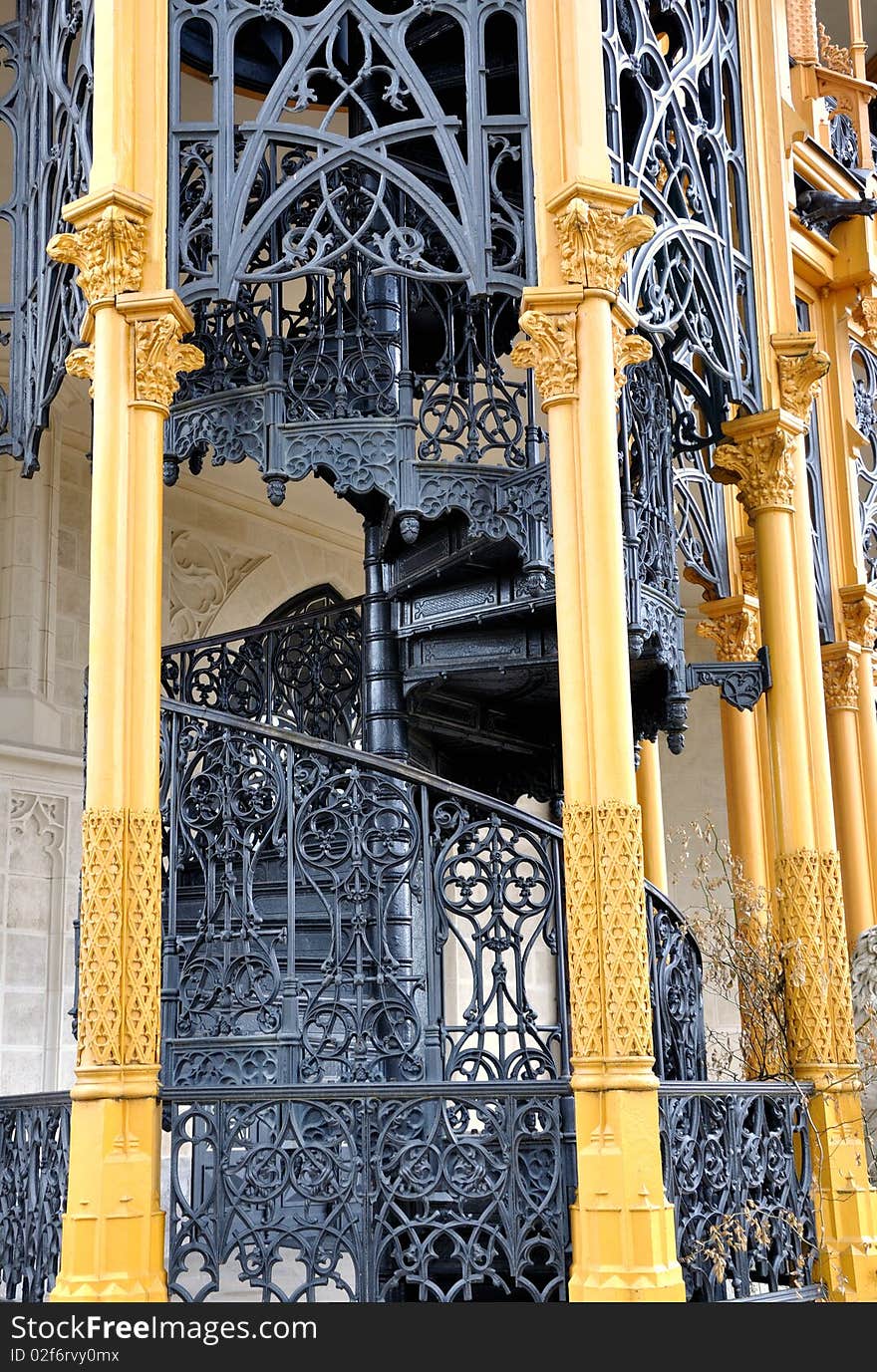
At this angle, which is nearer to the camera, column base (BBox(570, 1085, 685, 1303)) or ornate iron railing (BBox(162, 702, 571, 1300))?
column base (BBox(570, 1085, 685, 1303))

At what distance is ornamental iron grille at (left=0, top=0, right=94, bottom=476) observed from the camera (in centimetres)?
697

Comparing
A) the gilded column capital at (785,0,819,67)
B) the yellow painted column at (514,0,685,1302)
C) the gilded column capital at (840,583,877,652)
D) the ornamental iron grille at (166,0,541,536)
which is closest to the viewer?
the yellow painted column at (514,0,685,1302)

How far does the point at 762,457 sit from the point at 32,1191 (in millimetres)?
4570

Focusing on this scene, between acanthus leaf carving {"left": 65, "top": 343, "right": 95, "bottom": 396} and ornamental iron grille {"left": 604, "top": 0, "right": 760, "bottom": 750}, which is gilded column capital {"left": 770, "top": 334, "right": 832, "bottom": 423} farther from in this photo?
acanthus leaf carving {"left": 65, "top": 343, "right": 95, "bottom": 396}

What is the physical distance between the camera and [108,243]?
632cm

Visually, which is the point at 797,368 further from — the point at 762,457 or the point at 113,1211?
the point at 113,1211

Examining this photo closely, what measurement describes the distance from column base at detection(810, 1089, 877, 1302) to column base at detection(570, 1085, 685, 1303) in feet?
4.91

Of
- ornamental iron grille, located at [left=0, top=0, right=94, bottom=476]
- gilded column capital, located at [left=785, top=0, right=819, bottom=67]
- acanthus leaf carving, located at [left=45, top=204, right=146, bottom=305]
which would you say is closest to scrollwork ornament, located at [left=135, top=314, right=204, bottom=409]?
acanthus leaf carving, located at [left=45, top=204, right=146, bottom=305]

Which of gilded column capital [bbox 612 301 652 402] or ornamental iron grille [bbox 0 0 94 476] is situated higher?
ornamental iron grille [bbox 0 0 94 476]

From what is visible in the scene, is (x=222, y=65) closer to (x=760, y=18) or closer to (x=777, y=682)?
(x=760, y=18)

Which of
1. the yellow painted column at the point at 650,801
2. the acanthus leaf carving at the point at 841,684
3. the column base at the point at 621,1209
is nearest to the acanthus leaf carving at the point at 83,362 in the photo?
the column base at the point at 621,1209

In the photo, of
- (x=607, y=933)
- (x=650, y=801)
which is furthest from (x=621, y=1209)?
(x=650, y=801)

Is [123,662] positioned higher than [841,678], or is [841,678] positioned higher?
[841,678]

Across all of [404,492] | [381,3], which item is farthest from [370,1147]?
[381,3]
